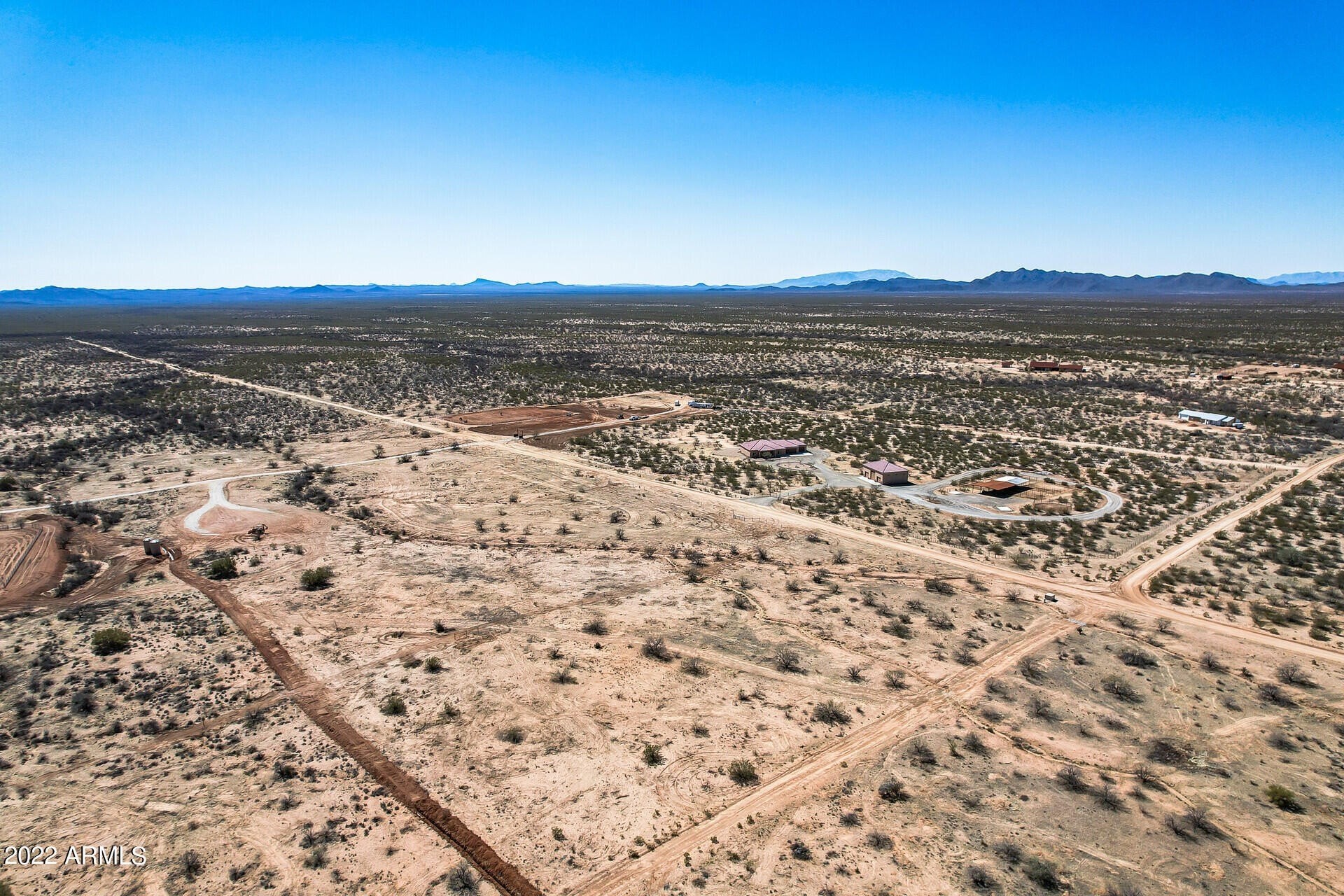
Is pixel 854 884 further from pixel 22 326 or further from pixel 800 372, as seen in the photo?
pixel 22 326

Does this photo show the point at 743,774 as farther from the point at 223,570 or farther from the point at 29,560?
the point at 29,560

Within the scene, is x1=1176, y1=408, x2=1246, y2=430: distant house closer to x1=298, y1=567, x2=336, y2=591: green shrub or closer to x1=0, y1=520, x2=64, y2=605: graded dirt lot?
x1=298, y1=567, x2=336, y2=591: green shrub

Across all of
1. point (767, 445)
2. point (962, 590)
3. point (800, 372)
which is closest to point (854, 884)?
point (962, 590)

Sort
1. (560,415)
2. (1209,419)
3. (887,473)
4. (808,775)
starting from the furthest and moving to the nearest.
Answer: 1. (560,415)
2. (1209,419)
3. (887,473)
4. (808,775)

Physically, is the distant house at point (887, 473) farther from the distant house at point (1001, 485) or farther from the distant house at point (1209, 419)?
the distant house at point (1209, 419)

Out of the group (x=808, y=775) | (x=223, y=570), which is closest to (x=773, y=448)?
(x=808, y=775)

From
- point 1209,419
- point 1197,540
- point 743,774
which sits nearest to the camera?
point 743,774

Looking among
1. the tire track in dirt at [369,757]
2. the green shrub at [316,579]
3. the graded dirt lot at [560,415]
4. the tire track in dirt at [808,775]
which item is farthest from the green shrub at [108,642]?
the graded dirt lot at [560,415]
